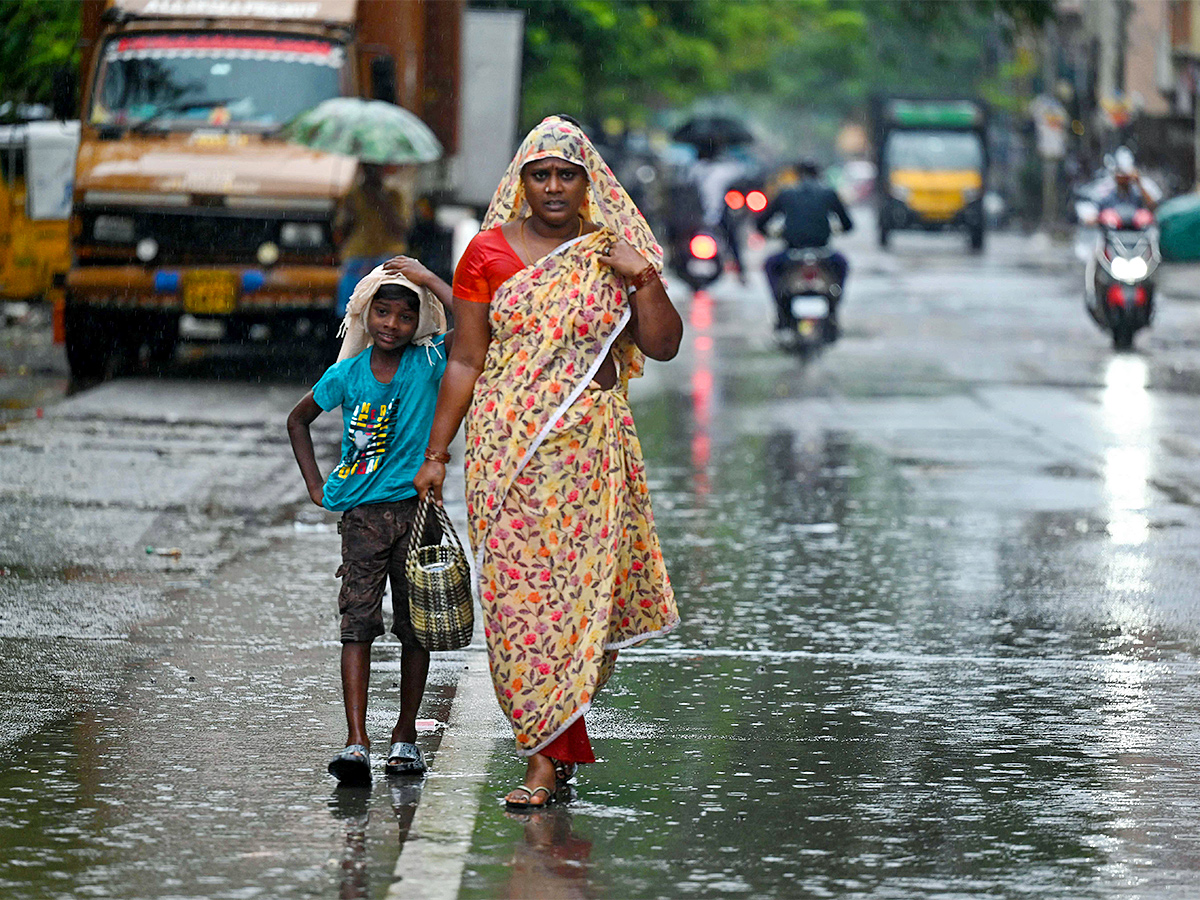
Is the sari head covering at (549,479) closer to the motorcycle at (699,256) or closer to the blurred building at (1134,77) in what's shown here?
the motorcycle at (699,256)

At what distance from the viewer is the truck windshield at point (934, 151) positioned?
4891 cm

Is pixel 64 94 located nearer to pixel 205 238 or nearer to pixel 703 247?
pixel 205 238

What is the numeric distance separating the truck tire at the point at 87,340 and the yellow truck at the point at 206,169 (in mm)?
11

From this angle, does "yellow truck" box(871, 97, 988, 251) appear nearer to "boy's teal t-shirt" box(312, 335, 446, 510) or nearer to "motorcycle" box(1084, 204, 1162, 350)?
"motorcycle" box(1084, 204, 1162, 350)

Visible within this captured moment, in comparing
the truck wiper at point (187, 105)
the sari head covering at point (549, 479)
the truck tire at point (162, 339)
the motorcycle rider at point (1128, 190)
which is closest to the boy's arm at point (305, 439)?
the sari head covering at point (549, 479)

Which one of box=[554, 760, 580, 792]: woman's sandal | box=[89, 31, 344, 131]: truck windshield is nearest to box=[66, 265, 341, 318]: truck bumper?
box=[89, 31, 344, 131]: truck windshield

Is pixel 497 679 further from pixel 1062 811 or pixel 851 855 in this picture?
pixel 1062 811

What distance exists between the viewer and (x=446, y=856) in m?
4.98

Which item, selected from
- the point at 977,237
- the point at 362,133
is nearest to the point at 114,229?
the point at 362,133

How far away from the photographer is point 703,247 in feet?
94.7

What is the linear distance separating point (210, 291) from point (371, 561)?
10.9m

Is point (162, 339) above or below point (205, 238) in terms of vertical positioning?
below

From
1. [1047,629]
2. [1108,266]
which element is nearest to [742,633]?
[1047,629]

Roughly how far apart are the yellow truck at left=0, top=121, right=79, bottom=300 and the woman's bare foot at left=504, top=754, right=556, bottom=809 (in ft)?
53.4
